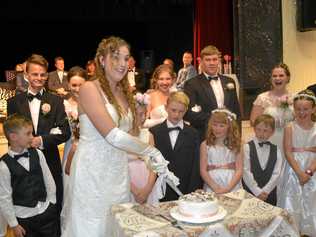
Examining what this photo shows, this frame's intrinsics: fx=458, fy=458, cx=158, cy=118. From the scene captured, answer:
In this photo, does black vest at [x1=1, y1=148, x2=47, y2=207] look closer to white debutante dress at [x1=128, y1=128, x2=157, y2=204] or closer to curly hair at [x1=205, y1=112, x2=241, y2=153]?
white debutante dress at [x1=128, y1=128, x2=157, y2=204]

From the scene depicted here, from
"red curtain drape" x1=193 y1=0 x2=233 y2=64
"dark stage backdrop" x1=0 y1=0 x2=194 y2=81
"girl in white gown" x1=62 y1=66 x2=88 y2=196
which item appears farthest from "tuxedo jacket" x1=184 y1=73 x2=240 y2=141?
"dark stage backdrop" x1=0 y1=0 x2=194 y2=81

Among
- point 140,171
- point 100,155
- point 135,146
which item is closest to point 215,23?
point 140,171

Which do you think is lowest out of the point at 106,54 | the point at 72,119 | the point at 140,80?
the point at 72,119

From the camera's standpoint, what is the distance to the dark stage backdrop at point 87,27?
37.2 feet

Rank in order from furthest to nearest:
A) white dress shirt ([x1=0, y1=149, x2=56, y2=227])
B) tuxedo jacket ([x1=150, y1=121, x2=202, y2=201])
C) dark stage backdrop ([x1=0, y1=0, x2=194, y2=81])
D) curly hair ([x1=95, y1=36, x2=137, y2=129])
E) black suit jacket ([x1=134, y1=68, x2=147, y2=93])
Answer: dark stage backdrop ([x1=0, y1=0, x2=194, y2=81]) < black suit jacket ([x1=134, y1=68, x2=147, y2=93]) < tuxedo jacket ([x1=150, y1=121, x2=202, y2=201]) < white dress shirt ([x1=0, y1=149, x2=56, y2=227]) < curly hair ([x1=95, y1=36, x2=137, y2=129])

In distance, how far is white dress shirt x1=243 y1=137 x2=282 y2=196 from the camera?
12.3 feet

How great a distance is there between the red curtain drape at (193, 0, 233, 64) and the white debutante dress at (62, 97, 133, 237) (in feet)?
24.5

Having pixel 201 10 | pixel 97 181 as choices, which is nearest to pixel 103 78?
pixel 97 181

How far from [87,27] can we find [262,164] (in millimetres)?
9732

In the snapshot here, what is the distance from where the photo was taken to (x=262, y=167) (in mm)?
3826

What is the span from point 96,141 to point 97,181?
22cm

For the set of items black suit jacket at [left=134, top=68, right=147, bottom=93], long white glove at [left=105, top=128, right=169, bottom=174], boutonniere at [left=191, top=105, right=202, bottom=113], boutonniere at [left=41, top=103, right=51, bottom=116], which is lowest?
long white glove at [left=105, top=128, right=169, bottom=174]

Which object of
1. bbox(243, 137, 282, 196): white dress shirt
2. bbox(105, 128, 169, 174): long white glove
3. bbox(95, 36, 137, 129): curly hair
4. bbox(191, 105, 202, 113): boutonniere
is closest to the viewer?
bbox(105, 128, 169, 174): long white glove

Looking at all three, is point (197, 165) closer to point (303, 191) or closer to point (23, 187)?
point (303, 191)
